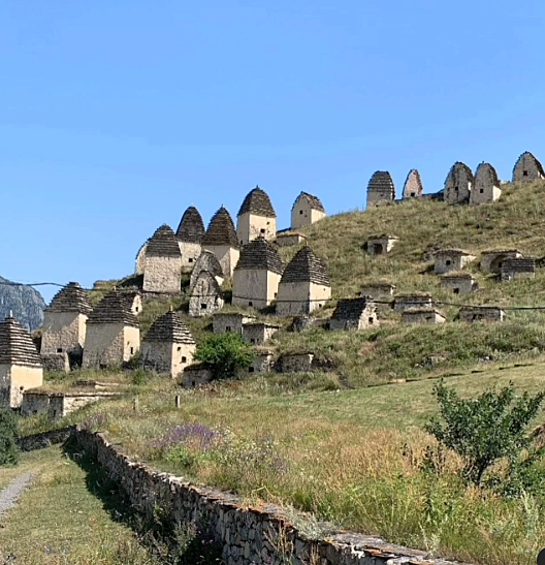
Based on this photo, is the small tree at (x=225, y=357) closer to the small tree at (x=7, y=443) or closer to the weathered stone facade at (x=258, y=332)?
the weathered stone facade at (x=258, y=332)

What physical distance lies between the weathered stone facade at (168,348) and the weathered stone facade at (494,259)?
1684 centimetres

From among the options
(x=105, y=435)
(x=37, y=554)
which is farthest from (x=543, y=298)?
(x=37, y=554)

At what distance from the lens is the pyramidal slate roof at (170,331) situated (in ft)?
126

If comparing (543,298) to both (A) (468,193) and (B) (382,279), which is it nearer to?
(B) (382,279)

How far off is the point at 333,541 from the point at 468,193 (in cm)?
5785

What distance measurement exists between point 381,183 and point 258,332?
3313 centimetres

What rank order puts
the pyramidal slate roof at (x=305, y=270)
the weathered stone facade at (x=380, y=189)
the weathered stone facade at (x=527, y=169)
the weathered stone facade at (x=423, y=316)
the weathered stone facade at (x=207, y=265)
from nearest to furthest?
the weathered stone facade at (x=423, y=316), the pyramidal slate roof at (x=305, y=270), the weathered stone facade at (x=207, y=265), the weathered stone facade at (x=527, y=169), the weathered stone facade at (x=380, y=189)

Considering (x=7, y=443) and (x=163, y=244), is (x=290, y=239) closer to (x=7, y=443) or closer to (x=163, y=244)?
(x=163, y=244)

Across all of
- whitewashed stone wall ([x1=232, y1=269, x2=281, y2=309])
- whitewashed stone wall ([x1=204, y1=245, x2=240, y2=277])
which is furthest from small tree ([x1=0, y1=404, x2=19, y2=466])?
whitewashed stone wall ([x1=204, y1=245, x2=240, y2=277])

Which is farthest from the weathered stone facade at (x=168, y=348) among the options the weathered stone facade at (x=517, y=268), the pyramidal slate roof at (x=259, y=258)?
the weathered stone facade at (x=517, y=268)

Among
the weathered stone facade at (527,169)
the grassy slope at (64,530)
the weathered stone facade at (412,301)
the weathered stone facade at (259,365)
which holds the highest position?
the weathered stone facade at (527,169)

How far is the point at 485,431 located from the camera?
9.41 metres

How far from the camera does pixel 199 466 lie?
10961 mm

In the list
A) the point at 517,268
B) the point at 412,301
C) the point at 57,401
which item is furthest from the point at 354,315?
the point at 57,401
